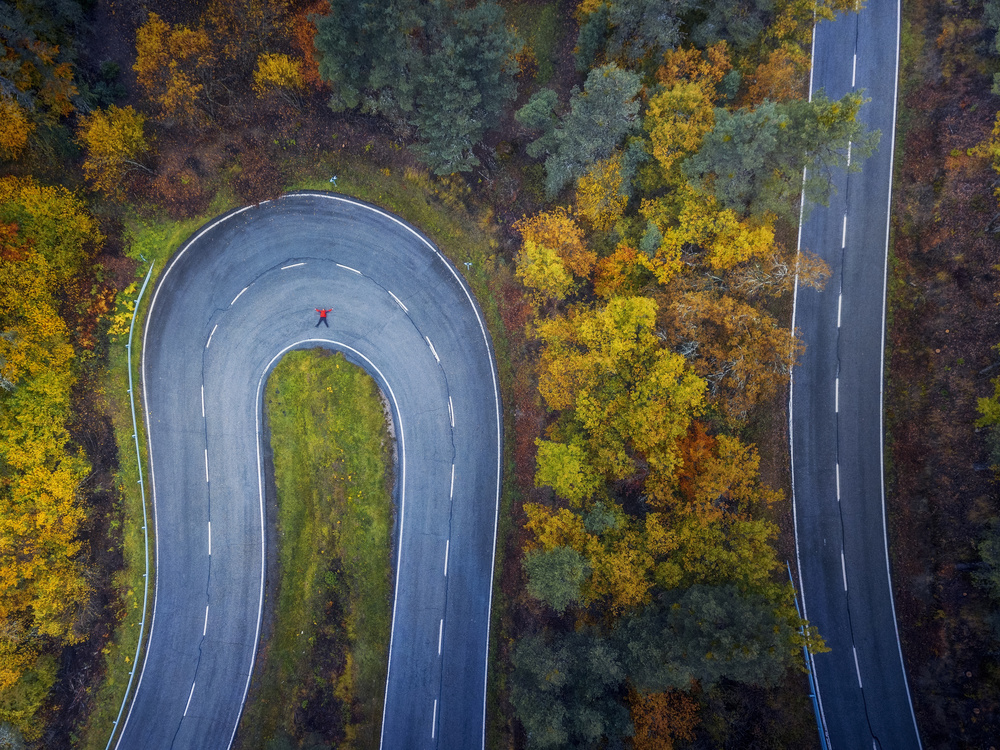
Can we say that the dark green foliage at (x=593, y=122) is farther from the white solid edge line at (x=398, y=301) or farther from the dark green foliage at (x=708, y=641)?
the dark green foliage at (x=708, y=641)

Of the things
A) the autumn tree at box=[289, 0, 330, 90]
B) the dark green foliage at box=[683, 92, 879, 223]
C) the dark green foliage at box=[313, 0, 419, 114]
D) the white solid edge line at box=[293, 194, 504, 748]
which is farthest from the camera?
the white solid edge line at box=[293, 194, 504, 748]

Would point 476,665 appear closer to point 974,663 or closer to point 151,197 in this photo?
point 974,663

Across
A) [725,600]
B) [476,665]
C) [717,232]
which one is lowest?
[476,665]

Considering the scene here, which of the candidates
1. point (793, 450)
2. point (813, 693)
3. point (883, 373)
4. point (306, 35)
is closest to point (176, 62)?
point (306, 35)

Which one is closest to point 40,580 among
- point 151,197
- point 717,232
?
point 151,197

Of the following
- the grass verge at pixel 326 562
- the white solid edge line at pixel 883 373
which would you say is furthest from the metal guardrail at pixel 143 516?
the white solid edge line at pixel 883 373

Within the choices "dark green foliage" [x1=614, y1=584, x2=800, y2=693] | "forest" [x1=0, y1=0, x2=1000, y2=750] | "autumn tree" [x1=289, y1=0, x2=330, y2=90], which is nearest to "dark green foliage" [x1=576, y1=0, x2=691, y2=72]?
"forest" [x1=0, y1=0, x2=1000, y2=750]

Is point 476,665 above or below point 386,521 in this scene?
below

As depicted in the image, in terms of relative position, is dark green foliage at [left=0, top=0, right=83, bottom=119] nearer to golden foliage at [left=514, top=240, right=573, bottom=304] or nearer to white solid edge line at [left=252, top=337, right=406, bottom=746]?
white solid edge line at [left=252, top=337, right=406, bottom=746]
